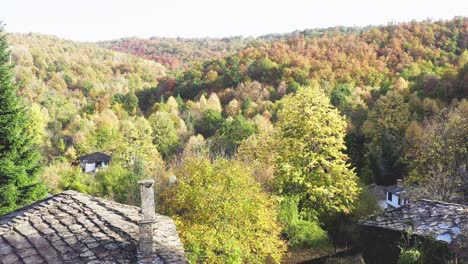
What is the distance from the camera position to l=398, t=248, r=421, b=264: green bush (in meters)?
12.4

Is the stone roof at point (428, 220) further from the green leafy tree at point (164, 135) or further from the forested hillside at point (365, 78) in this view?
the green leafy tree at point (164, 135)

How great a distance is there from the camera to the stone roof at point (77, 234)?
19.9 feet

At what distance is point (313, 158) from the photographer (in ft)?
60.7

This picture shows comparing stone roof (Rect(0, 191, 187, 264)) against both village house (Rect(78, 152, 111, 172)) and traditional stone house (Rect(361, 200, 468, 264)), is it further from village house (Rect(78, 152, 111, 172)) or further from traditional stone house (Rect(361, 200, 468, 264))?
village house (Rect(78, 152, 111, 172))

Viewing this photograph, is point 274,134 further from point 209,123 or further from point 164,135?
point 209,123

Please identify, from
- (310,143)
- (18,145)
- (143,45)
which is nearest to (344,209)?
(310,143)

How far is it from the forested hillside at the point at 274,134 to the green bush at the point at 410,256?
476 cm

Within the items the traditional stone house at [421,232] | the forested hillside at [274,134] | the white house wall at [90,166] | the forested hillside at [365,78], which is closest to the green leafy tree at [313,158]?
the forested hillside at [274,134]

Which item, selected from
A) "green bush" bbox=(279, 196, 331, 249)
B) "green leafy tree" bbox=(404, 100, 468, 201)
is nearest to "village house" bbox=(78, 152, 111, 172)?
"green bush" bbox=(279, 196, 331, 249)

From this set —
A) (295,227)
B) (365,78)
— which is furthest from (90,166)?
(365,78)

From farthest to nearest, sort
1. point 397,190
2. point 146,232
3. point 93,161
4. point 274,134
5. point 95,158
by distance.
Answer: point 95,158, point 93,161, point 397,190, point 274,134, point 146,232

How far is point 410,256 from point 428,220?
188 cm

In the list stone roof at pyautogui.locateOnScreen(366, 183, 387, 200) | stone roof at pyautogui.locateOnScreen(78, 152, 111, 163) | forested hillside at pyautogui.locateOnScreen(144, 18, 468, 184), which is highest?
forested hillside at pyautogui.locateOnScreen(144, 18, 468, 184)

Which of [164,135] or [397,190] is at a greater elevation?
[164,135]
